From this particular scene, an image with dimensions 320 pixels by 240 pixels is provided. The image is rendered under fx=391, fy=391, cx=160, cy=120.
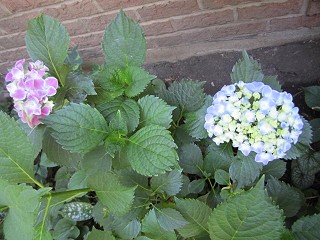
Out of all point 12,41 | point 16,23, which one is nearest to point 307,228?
point 16,23

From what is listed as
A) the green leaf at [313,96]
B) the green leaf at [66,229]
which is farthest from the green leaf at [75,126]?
the green leaf at [313,96]

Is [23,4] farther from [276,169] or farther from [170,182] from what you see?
[276,169]

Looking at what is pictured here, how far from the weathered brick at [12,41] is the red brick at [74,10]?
1.05ft

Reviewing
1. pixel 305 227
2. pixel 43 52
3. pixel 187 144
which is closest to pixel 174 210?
pixel 187 144

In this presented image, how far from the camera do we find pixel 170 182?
1352 mm

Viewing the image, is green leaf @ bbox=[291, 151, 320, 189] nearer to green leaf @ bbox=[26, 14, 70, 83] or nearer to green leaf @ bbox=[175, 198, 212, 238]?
green leaf @ bbox=[175, 198, 212, 238]

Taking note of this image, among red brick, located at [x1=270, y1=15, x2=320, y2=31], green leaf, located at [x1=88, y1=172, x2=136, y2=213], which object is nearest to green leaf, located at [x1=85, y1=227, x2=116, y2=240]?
green leaf, located at [x1=88, y1=172, x2=136, y2=213]

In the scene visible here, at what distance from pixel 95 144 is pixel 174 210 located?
339 mm

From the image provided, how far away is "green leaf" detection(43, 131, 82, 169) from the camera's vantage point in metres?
1.20

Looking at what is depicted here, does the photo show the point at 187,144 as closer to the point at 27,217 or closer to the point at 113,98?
the point at 113,98

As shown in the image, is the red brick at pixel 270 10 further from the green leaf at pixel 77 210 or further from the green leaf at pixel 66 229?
the green leaf at pixel 66 229

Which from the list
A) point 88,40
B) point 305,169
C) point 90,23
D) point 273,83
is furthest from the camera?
point 88,40

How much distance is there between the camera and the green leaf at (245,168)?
3.87ft

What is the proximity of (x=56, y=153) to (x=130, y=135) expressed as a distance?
9.4 inches
